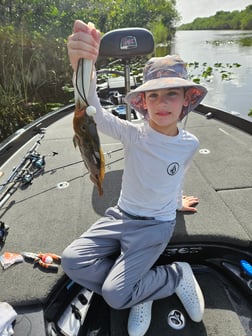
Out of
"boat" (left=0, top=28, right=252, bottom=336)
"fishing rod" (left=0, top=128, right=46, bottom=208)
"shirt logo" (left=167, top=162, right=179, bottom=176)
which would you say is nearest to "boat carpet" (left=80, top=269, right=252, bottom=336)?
"boat" (left=0, top=28, right=252, bottom=336)

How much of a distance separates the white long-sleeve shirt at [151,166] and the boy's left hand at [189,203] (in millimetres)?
295

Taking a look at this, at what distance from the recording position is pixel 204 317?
1345 millimetres

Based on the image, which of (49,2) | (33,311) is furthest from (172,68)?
(49,2)

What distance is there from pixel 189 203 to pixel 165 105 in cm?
76

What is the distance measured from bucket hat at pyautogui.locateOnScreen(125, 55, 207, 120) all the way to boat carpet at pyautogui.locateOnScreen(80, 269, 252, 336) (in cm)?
97

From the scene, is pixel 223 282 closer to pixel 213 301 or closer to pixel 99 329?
pixel 213 301

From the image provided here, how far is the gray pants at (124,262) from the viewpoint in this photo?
1245mm

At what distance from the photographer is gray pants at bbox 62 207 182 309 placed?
125 cm

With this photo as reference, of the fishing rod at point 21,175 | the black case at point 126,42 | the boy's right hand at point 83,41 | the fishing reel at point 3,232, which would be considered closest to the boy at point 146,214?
the boy's right hand at point 83,41

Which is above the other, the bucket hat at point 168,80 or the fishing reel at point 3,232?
the bucket hat at point 168,80

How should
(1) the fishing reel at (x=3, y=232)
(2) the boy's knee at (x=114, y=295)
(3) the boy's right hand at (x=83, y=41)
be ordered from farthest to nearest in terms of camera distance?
(1) the fishing reel at (x=3, y=232) → (2) the boy's knee at (x=114, y=295) → (3) the boy's right hand at (x=83, y=41)

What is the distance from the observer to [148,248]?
53.4 inches

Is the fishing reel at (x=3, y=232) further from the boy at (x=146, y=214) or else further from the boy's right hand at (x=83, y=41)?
the boy's right hand at (x=83, y=41)

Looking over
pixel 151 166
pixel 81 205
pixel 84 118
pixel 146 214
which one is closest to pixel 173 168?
pixel 151 166
